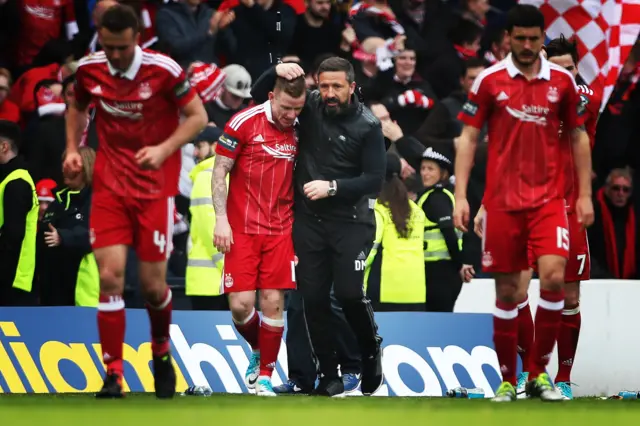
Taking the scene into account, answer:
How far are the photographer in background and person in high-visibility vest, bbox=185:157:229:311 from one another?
945 mm

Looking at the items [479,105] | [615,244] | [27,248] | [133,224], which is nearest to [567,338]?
[479,105]

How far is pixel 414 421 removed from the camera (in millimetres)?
7551

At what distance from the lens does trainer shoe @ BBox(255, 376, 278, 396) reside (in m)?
11.3

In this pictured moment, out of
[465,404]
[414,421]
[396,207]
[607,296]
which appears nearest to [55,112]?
[396,207]

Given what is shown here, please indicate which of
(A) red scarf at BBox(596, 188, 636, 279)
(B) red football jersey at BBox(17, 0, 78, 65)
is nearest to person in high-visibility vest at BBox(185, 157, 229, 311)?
(B) red football jersey at BBox(17, 0, 78, 65)

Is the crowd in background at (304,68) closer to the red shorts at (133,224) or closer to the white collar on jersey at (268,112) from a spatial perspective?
the white collar on jersey at (268,112)

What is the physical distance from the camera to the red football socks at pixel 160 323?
10023mm

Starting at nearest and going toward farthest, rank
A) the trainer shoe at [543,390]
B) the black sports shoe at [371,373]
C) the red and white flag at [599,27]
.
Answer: the trainer shoe at [543,390] → the black sports shoe at [371,373] → the red and white flag at [599,27]

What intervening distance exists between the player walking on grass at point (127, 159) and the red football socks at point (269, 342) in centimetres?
174

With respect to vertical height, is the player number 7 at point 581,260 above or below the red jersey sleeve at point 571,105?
below

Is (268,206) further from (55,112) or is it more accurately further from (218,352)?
(55,112)

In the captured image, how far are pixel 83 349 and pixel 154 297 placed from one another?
3781mm

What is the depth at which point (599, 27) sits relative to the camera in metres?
15.5

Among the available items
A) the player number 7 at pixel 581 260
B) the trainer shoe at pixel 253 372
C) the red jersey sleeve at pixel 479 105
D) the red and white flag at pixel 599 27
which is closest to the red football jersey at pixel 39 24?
the red and white flag at pixel 599 27
